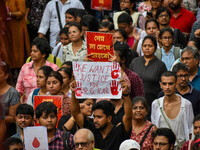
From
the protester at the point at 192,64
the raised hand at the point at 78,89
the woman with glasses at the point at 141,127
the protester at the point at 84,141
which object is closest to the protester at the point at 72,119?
the woman with glasses at the point at 141,127

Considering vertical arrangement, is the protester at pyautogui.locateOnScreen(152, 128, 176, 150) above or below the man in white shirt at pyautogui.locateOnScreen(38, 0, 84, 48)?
below

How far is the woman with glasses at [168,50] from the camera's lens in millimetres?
8883

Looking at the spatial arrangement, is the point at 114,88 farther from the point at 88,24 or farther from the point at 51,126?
the point at 88,24

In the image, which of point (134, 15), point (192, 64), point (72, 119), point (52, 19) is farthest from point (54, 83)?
point (134, 15)

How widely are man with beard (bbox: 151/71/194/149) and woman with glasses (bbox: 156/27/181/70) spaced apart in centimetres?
201

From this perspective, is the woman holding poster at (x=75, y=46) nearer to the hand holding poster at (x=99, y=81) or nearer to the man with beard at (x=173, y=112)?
the man with beard at (x=173, y=112)

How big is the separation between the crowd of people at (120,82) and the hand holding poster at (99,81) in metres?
0.10

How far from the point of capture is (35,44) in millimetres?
8383

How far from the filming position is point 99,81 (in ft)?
16.7

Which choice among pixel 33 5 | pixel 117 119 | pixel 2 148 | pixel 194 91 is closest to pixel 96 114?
pixel 117 119

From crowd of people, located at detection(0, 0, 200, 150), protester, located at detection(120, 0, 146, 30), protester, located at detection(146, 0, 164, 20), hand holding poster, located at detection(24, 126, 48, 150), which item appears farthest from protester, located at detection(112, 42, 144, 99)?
protester, located at detection(146, 0, 164, 20)

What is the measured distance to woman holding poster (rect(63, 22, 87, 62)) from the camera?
338 inches

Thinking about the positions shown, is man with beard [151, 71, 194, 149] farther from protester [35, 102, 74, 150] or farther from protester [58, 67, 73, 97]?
protester [35, 102, 74, 150]

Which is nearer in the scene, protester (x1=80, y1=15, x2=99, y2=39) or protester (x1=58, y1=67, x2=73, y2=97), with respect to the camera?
protester (x1=58, y1=67, x2=73, y2=97)
